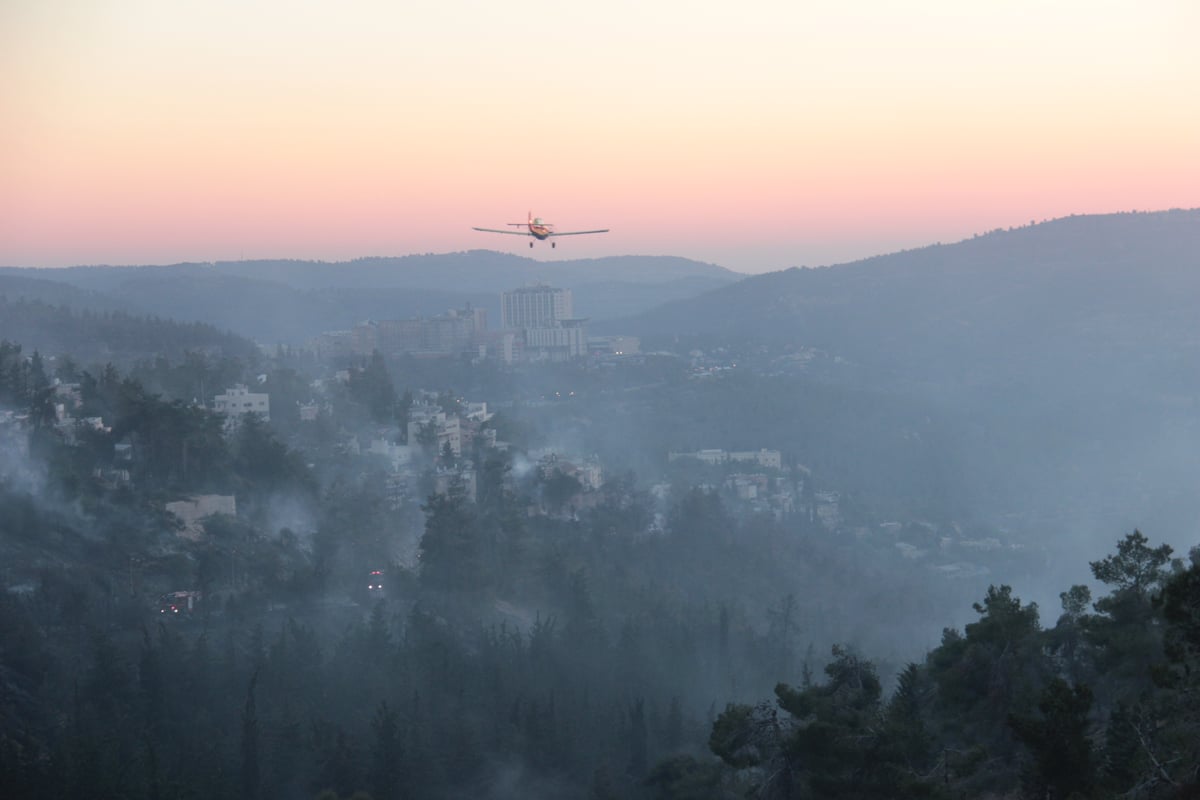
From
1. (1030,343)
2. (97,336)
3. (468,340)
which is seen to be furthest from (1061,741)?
(468,340)

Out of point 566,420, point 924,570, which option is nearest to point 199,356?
point 566,420

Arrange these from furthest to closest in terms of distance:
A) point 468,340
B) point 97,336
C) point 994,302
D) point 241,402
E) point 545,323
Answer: point 545,323 → point 994,302 → point 468,340 → point 97,336 → point 241,402

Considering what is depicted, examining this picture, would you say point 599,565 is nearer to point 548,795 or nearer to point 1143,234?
point 548,795

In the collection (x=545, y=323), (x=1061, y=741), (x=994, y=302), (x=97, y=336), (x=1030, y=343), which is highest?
(x=994, y=302)

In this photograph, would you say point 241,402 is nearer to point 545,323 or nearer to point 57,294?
point 57,294

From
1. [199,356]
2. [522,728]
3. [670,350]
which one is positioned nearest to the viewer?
[522,728]

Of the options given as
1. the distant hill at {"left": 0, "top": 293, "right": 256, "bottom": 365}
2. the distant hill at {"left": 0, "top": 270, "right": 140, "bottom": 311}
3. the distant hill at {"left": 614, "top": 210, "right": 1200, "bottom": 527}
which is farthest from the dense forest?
the distant hill at {"left": 0, "top": 270, "right": 140, "bottom": 311}
